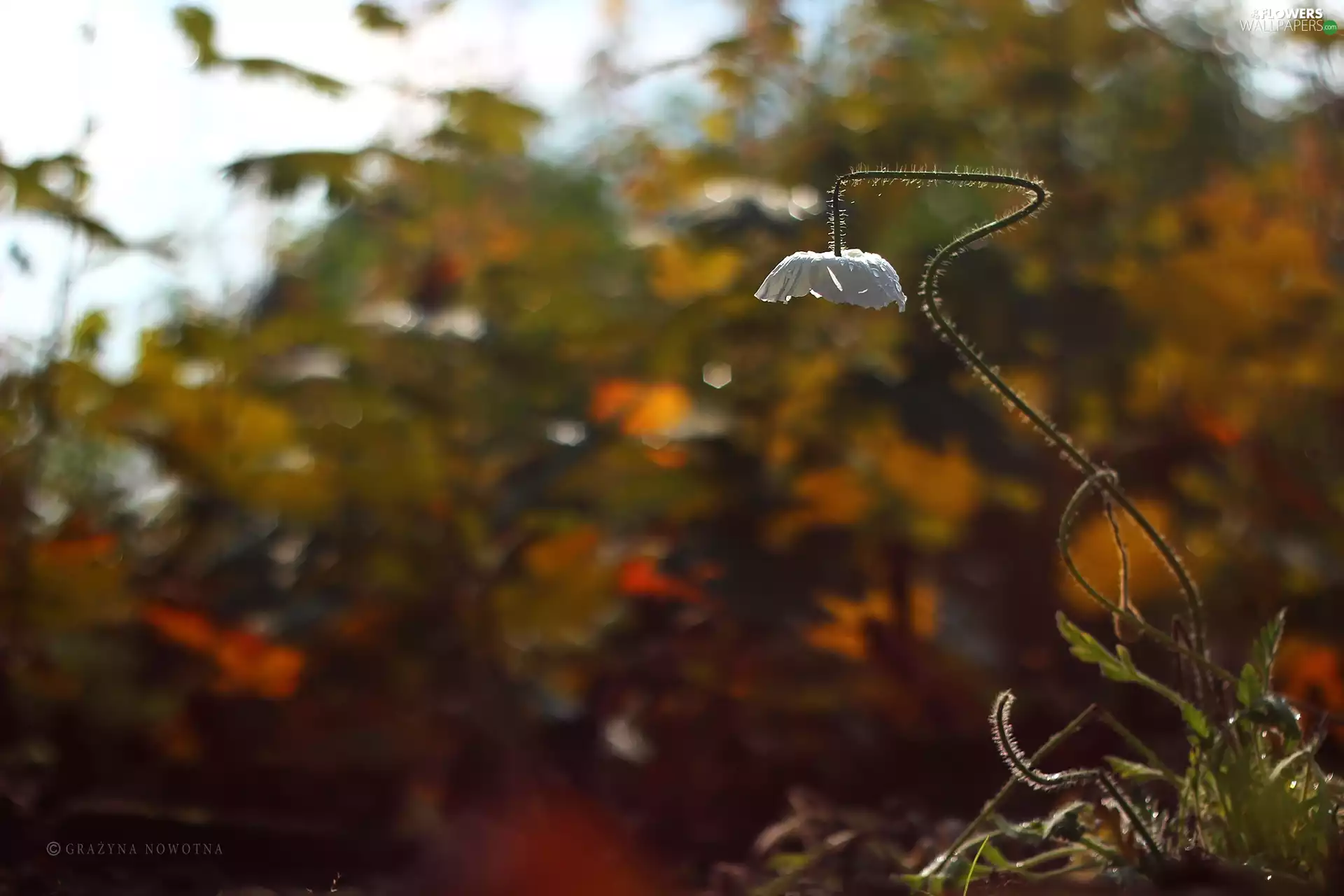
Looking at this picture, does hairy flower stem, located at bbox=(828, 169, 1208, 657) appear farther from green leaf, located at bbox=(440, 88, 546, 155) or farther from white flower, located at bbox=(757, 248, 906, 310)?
green leaf, located at bbox=(440, 88, 546, 155)

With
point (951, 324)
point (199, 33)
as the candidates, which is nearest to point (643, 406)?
point (199, 33)

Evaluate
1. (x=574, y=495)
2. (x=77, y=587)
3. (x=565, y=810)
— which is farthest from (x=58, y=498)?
(x=565, y=810)

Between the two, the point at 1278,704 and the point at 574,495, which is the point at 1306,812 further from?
the point at 574,495

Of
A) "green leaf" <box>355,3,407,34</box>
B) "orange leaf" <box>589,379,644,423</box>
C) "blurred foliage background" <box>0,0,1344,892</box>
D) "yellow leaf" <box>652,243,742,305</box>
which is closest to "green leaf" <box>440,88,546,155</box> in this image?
"blurred foliage background" <box>0,0,1344,892</box>

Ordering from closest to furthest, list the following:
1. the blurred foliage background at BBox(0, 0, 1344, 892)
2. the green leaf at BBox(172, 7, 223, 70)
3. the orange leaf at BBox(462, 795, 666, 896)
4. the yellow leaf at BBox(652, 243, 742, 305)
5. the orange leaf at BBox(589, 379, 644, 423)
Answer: the orange leaf at BBox(462, 795, 666, 896), the blurred foliage background at BBox(0, 0, 1344, 892), the green leaf at BBox(172, 7, 223, 70), the orange leaf at BBox(589, 379, 644, 423), the yellow leaf at BBox(652, 243, 742, 305)

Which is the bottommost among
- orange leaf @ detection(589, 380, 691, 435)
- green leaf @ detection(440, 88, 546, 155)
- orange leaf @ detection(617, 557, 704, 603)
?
orange leaf @ detection(617, 557, 704, 603)

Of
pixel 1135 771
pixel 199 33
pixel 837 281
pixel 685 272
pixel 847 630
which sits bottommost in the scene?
pixel 1135 771

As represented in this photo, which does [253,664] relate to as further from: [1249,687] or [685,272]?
[1249,687]
